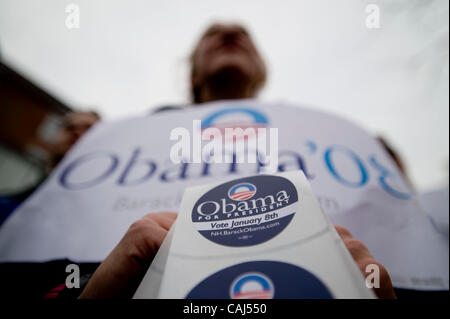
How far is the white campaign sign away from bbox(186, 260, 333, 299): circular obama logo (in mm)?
377

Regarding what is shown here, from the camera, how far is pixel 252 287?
9.8 inches

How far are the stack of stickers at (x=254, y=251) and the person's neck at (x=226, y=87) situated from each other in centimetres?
116

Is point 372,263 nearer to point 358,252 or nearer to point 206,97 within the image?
point 358,252

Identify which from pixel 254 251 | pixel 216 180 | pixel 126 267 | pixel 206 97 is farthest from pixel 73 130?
pixel 254 251

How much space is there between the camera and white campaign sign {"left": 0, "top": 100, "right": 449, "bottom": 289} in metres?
0.59

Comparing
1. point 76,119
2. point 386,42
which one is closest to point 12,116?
point 76,119

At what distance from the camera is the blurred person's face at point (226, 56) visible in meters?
1.36

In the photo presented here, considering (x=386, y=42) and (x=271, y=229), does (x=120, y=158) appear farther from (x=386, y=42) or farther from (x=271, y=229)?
(x=386, y=42)

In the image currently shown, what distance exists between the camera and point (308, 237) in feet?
0.93

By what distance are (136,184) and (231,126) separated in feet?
1.26

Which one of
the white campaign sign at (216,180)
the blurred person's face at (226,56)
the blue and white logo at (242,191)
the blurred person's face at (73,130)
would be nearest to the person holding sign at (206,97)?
the blurred person's face at (226,56)

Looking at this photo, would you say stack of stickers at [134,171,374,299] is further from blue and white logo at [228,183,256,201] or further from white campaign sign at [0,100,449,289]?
white campaign sign at [0,100,449,289]

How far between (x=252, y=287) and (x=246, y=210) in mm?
101

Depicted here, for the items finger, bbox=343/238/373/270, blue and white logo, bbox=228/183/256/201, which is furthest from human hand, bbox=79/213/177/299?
finger, bbox=343/238/373/270
